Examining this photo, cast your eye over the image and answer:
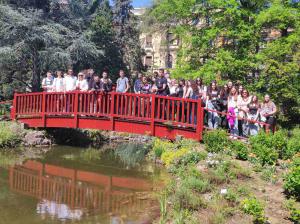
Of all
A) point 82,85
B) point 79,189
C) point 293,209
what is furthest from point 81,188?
point 293,209

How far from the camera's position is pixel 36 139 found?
16.3 metres

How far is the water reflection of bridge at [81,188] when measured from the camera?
9188 millimetres

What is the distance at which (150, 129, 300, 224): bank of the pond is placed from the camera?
740 centimetres

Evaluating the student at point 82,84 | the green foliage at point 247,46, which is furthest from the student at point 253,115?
the student at point 82,84

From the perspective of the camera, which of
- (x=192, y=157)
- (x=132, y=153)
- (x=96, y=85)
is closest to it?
(x=192, y=157)

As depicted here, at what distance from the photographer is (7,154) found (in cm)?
Result: 1445

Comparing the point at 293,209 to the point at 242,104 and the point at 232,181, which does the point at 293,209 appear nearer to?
the point at 232,181

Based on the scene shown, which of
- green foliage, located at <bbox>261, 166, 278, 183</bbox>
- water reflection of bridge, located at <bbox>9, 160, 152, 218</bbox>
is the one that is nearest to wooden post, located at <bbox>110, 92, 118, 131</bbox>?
water reflection of bridge, located at <bbox>9, 160, 152, 218</bbox>

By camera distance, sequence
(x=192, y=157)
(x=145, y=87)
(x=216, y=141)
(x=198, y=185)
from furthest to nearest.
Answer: (x=145, y=87) < (x=216, y=141) < (x=192, y=157) < (x=198, y=185)

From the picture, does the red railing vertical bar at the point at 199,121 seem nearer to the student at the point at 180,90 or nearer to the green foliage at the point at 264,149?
the student at the point at 180,90

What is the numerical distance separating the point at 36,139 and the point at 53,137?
0.91 metres

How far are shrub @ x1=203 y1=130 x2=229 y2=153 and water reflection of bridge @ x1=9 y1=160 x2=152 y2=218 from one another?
198 cm

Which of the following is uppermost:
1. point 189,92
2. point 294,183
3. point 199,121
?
point 189,92

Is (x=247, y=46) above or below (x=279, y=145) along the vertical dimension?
above
